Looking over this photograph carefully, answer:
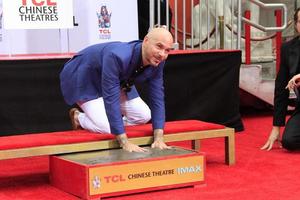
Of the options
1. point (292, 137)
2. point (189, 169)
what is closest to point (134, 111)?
point (189, 169)

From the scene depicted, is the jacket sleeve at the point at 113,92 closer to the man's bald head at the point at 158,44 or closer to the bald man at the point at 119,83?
the bald man at the point at 119,83

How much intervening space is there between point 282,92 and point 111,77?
162 cm

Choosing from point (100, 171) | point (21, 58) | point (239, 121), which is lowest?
point (239, 121)

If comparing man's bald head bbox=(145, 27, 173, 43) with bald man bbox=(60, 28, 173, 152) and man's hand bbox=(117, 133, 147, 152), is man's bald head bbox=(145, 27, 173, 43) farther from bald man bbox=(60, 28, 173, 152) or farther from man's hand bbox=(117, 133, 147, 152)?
man's hand bbox=(117, 133, 147, 152)

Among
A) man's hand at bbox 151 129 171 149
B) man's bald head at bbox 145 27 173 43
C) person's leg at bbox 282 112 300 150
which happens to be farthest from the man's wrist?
person's leg at bbox 282 112 300 150

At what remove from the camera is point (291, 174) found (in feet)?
11.9

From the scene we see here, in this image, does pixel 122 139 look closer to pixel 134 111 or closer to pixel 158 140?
pixel 158 140

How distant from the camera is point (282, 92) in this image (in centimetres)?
449

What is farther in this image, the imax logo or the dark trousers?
the dark trousers

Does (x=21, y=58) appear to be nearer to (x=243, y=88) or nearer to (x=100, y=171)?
(x=100, y=171)

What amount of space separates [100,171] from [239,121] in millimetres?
2738

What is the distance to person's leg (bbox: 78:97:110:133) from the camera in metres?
3.68

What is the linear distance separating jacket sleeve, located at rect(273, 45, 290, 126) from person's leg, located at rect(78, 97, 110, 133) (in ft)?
4.46

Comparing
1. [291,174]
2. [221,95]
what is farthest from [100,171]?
[221,95]
